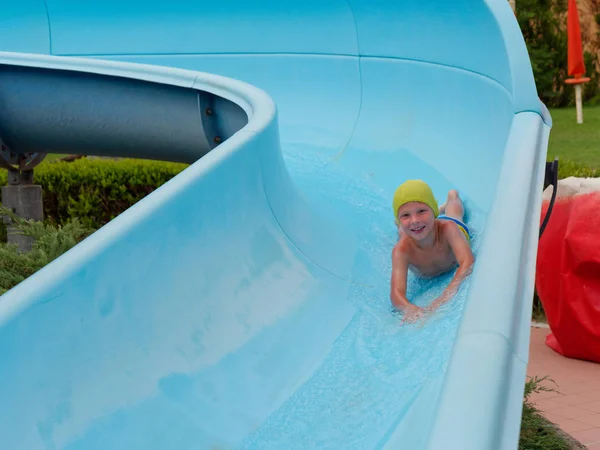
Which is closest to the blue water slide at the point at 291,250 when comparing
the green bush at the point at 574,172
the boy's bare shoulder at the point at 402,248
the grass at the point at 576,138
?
the boy's bare shoulder at the point at 402,248

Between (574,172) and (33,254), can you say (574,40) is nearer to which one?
(574,172)

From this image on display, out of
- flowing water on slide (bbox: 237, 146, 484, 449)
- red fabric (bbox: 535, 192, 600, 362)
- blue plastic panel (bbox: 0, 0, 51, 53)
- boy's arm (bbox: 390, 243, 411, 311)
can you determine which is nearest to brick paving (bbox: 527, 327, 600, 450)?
red fabric (bbox: 535, 192, 600, 362)

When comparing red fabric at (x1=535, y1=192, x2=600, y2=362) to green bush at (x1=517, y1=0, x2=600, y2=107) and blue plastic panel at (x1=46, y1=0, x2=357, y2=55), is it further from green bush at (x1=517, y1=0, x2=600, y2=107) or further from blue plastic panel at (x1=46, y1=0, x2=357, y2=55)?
green bush at (x1=517, y1=0, x2=600, y2=107)

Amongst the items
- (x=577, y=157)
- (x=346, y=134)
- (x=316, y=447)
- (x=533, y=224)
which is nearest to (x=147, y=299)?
(x=316, y=447)

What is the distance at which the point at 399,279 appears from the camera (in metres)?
3.16

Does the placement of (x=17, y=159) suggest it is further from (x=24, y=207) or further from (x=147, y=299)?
(x=147, y=299)

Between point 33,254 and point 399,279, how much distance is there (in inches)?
83.3

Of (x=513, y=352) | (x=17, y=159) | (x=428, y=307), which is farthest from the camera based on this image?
(x=17, y=159)

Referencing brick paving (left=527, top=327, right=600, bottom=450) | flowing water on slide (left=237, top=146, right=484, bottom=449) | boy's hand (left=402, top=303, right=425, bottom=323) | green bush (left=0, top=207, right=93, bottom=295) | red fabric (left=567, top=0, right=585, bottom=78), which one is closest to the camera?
flowing water on slide (left=237, top=146, right=484, bottom=449)

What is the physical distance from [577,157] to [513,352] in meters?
8.46

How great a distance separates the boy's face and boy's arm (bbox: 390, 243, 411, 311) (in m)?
0.09

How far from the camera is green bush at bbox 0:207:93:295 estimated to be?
4188 millimetres

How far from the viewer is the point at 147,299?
2.29 m

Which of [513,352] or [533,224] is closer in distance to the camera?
[513,352]
